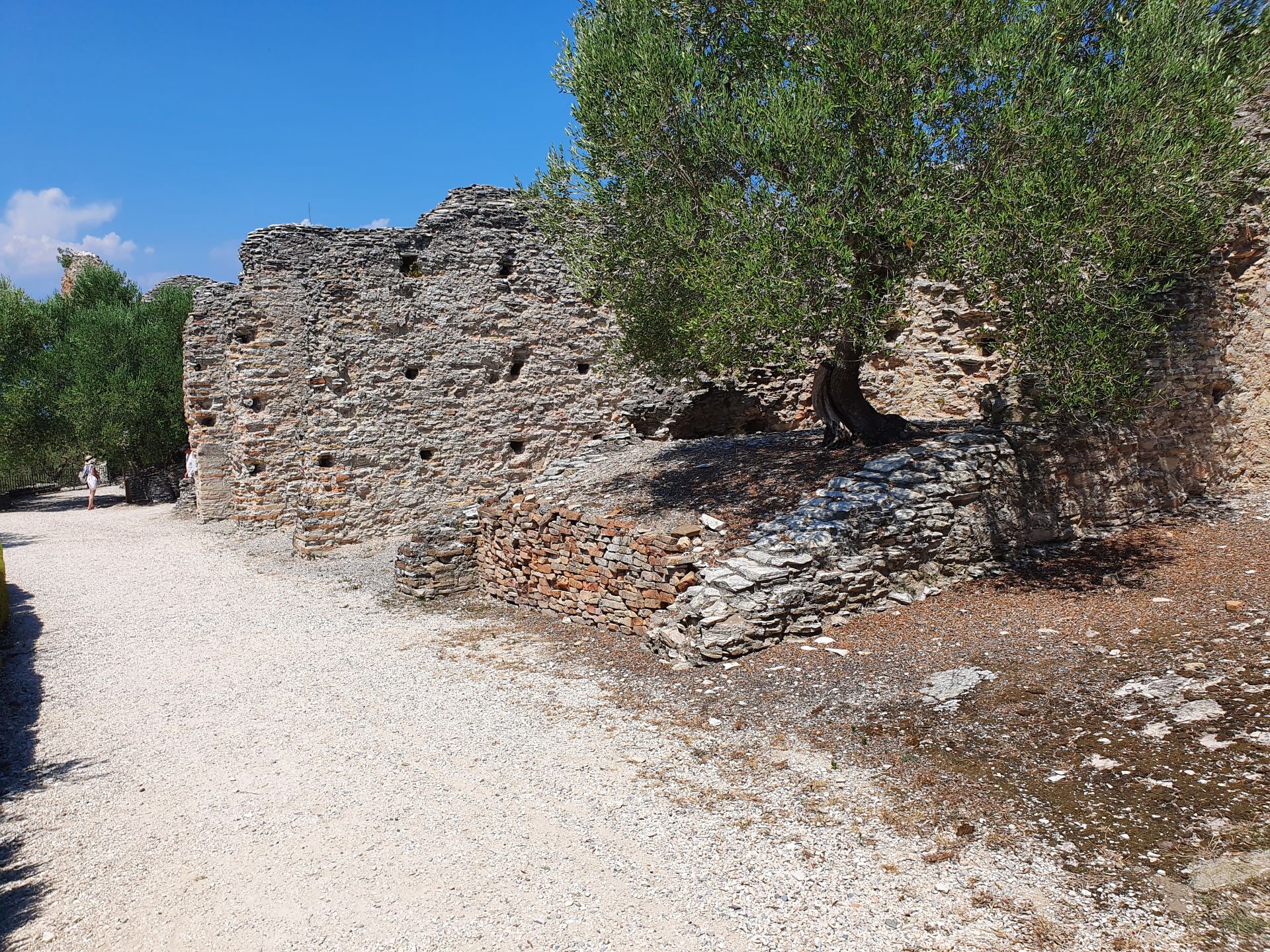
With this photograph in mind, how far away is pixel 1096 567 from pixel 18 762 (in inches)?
410

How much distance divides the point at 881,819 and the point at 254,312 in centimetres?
1416

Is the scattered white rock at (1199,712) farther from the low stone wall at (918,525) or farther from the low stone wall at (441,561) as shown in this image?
the low stone wall at (441,561)

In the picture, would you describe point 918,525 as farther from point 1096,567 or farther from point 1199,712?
point 1199,712

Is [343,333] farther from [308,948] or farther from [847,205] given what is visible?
[308,948]

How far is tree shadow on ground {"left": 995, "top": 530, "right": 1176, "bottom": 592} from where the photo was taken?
25.6ft

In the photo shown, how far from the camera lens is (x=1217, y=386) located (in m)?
10.3

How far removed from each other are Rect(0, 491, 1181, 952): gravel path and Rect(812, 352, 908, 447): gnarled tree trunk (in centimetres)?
507

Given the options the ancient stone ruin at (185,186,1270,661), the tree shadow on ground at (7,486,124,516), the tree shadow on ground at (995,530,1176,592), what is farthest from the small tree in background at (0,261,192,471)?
the tree shadow on ground at (995,530,1176,592)

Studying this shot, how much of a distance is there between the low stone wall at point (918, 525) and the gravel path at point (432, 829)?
5.05 ft

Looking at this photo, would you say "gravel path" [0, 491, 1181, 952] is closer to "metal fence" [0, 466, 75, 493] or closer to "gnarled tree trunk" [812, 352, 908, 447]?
"gnarled tree trunk" [812, 352, 908, 447]

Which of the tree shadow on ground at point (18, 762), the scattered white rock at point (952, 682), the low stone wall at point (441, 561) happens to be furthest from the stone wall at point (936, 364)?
the tree shadow on ground at point (18, 762)

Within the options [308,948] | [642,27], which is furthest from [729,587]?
[642,27]

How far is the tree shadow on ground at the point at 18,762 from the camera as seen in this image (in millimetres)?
4098

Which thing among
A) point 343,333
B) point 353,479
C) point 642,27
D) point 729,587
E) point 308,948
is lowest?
point 308,948
